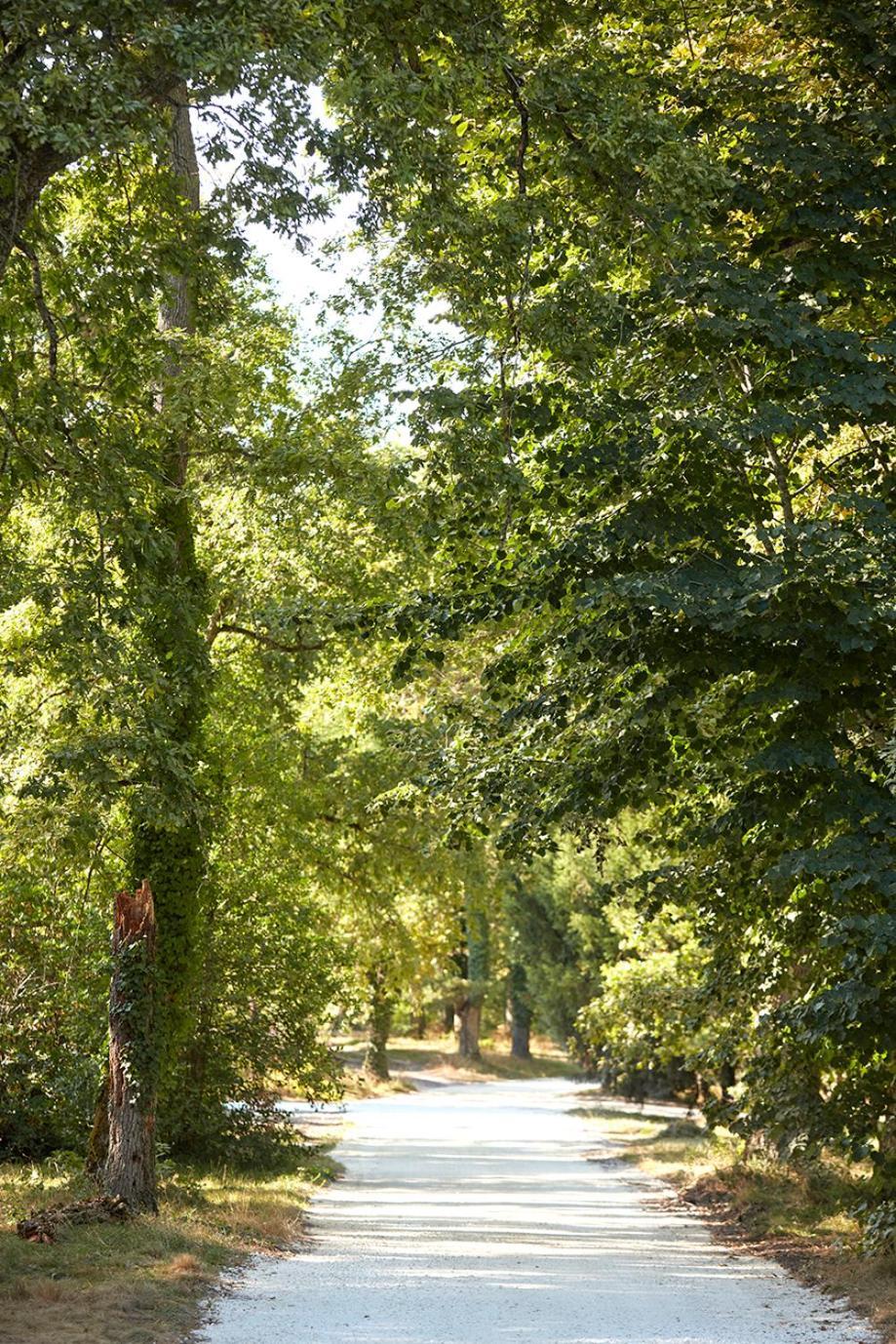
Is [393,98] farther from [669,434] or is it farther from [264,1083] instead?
[264,1083]

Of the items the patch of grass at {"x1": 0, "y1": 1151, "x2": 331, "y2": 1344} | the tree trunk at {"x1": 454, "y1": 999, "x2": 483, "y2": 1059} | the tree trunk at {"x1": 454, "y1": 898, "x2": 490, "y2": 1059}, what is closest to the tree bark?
the patch of grass at {"x1": 0, "y1": 1151, "x2": 331, "y2": 1344}

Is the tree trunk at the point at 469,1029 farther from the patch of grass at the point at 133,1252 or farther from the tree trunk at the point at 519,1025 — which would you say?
the patch of grass at the point at 133,1252

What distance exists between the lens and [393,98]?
26.0 ft

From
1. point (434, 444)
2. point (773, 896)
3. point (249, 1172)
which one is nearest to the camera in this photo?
point (434, 444)

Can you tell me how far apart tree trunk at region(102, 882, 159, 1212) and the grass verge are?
560 cm

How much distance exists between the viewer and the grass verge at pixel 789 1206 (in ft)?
34.7

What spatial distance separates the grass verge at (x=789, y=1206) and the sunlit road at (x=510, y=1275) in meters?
0.31

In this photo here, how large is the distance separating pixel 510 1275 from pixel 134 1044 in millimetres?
4274

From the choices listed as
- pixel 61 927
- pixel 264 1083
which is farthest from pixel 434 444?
pixel 264 1083

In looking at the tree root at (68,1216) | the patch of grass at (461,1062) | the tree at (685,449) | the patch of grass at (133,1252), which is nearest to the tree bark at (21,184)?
the tree at (685,449)

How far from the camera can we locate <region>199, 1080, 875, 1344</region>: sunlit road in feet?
29.6

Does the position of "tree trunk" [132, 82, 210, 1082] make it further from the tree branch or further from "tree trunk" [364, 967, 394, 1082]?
"tree trunk" [364, 967, 394, 1082]

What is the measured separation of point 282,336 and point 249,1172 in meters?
9.87

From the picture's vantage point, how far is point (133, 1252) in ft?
36.1
